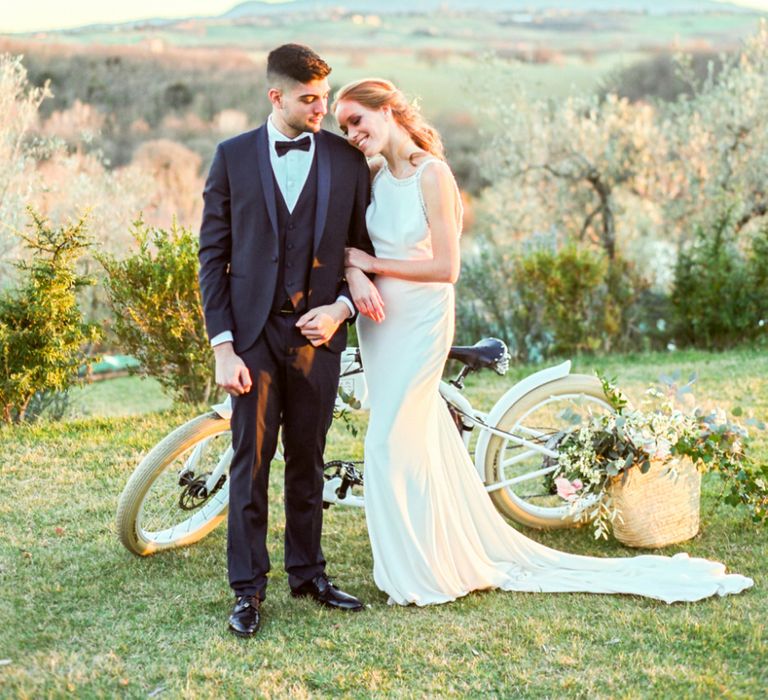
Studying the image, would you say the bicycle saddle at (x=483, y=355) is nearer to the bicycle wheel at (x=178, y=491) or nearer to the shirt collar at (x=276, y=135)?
the bicycle wheel at (x=178, y=491)

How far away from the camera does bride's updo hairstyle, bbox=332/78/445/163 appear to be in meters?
3.50

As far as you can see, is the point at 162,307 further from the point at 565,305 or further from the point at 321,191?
the point at 565,305

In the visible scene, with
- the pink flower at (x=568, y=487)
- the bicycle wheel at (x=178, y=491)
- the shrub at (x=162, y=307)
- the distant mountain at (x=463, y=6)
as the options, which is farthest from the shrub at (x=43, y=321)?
the distant mountain at (x=463, y=6)

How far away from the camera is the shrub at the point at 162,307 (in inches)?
251

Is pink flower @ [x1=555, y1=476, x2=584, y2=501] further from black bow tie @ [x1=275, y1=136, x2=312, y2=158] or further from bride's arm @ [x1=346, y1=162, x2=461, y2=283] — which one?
black bow tie @ [x1=275, y1=136, x2=312, y2=158]

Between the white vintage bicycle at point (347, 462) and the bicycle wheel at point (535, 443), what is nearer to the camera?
the white vintage bicycle at point (347, 462)

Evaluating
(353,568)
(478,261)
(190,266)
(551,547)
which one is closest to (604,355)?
(478,261)

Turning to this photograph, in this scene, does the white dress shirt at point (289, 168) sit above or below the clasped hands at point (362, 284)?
above

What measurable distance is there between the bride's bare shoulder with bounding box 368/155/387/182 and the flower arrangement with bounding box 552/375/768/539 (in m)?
1.43

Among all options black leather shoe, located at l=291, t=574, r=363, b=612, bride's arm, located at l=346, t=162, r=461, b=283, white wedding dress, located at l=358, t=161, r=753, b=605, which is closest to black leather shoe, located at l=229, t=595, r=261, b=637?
black leather shoe, located at l=291, t=574, r=363, b=612

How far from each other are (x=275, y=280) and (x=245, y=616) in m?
1.18

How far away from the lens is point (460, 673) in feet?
10.3

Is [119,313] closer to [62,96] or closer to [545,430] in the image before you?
[545,430]

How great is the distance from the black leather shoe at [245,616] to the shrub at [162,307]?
318 centimetres
